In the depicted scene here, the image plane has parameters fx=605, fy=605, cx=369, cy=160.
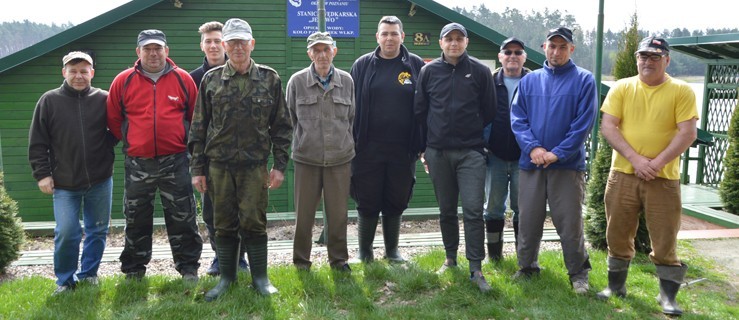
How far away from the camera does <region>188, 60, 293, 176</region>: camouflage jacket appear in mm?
4473

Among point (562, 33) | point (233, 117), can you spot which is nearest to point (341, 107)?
point (233, 117)

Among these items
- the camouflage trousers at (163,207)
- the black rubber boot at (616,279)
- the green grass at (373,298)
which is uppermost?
the camouflage trousers at (163,207)

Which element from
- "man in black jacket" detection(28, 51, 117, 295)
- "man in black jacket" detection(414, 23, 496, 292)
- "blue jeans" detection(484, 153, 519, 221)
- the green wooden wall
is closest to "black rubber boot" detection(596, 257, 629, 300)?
"man in black jacket" detection(414, 23, 496, 292)

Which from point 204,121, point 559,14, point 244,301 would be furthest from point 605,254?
point 559,14

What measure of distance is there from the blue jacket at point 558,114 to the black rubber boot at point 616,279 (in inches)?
30.1

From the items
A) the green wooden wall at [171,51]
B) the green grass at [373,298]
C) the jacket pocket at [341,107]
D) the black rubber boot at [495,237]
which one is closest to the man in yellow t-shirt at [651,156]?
the green grass at [373,298]

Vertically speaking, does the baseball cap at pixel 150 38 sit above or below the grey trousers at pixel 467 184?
above

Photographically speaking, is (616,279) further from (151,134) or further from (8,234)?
(8,234)

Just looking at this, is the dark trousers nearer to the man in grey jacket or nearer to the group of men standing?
the group of men standing

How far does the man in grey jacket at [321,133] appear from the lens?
498 cm

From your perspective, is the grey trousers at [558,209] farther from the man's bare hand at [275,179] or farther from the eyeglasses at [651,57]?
the man's bare hand at [275,179]

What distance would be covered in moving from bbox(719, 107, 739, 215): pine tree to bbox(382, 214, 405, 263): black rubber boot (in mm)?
5176

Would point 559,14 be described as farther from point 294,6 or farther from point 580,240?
point 580,240

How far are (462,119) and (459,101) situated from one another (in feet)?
0.49
